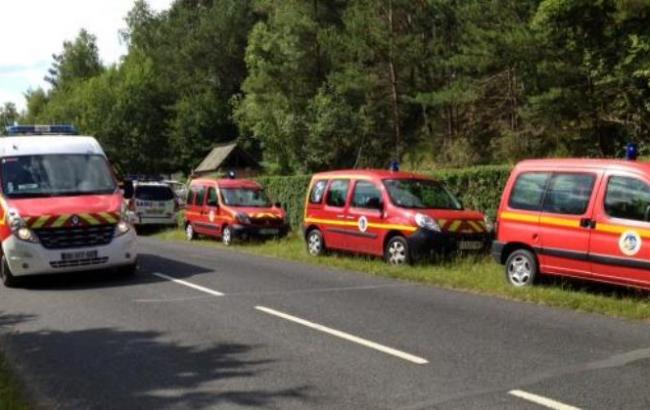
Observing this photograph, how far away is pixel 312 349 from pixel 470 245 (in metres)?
7.51

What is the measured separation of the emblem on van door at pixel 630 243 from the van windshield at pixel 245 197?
1310cm

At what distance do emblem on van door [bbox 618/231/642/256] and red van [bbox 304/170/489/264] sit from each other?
4301 mm

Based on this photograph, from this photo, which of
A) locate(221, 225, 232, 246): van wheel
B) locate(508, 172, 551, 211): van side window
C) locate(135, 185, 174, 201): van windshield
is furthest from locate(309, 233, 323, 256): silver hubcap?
locate(135, 185, 174, 201): van windshield

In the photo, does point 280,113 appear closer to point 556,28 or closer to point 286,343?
point 556,28

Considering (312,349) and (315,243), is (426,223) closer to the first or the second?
(315,243)

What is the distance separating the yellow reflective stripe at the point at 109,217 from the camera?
1210cm

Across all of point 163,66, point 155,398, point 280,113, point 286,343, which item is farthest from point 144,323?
point 163,66

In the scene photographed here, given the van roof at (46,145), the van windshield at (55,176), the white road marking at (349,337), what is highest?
the van roof at (46,145)

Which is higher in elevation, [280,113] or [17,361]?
[280,113]

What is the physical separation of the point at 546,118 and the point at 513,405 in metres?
22.0

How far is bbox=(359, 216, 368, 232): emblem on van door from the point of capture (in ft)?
49.0

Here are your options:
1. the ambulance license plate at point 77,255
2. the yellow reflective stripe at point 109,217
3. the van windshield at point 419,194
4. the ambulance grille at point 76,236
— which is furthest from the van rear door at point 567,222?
the ambulance license plate at point 77,255

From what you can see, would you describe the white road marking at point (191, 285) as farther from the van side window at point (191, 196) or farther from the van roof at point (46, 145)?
the van side window at point (191, 196)

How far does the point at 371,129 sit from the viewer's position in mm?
40438
